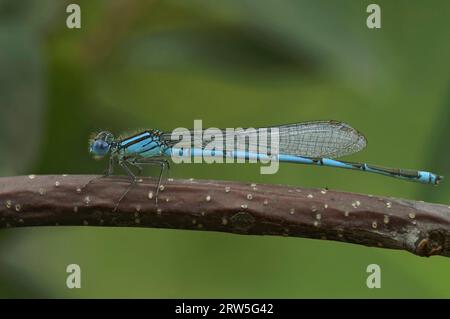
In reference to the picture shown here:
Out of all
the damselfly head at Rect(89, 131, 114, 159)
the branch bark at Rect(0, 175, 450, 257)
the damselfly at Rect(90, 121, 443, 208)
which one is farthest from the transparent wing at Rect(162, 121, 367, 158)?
the branch bark at Rect(0, 175, 450, 257)

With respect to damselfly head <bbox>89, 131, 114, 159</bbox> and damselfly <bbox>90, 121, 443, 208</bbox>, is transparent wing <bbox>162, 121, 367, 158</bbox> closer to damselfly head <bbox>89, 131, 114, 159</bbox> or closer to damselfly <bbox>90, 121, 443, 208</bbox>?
damselfly <bbox>90, 121, 443, 208</bbox>

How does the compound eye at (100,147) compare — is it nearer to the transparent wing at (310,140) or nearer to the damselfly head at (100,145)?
the damselfly head at (100,145)

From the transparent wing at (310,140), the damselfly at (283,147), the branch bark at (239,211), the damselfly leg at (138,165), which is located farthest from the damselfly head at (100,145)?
the branch bark at (239,211)

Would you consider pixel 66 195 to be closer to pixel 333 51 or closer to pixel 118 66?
pixel 118 66

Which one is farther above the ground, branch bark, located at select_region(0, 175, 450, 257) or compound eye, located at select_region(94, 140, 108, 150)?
compound eye, located at select_region(94, 140, 108, 150)

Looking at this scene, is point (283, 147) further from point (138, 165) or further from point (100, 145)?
point (100, 145)
